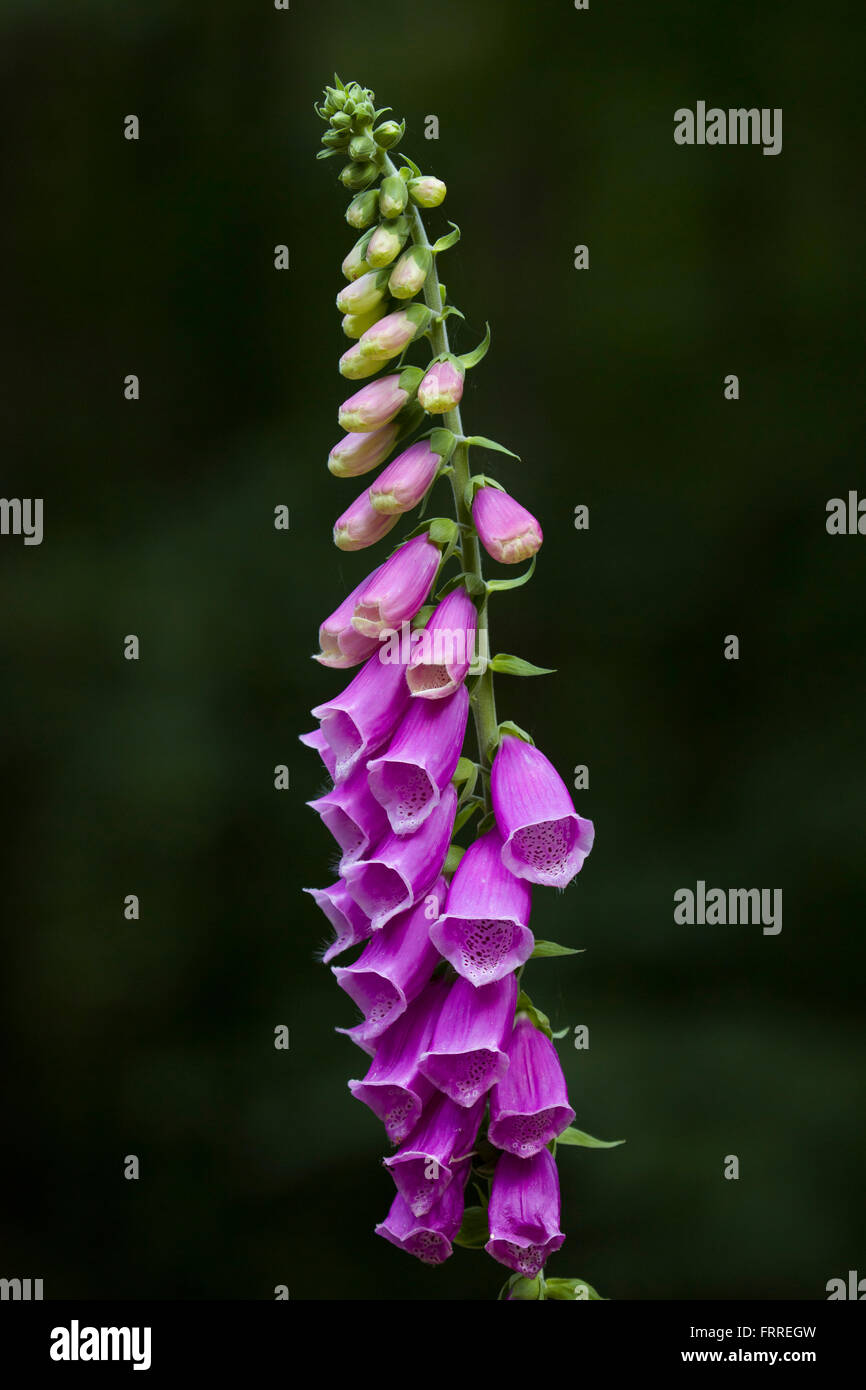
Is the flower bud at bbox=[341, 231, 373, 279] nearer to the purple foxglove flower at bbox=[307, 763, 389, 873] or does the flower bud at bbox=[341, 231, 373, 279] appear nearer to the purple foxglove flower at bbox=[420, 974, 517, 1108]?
the purple foxglove flower at bbox=[307, 763, 389, 873]

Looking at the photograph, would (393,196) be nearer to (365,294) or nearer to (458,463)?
(365,294)

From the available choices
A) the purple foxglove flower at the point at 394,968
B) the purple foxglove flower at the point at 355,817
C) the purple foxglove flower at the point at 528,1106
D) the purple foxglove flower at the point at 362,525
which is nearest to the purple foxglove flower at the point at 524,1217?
the purple foxglove flower at the point at 528,1106

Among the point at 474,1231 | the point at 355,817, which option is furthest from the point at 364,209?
the point at 474,1231

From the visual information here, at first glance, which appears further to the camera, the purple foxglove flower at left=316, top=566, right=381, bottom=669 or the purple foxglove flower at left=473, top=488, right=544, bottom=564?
the purple foxglove flower at left=316, top=566, right=381, bottom=669

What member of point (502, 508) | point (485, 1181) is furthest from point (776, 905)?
point (502, 508)

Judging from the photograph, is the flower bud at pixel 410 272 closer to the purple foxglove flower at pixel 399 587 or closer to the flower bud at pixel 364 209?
the flower bud at pixel 364 209

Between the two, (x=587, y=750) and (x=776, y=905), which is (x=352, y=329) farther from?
(x=776, y=905)

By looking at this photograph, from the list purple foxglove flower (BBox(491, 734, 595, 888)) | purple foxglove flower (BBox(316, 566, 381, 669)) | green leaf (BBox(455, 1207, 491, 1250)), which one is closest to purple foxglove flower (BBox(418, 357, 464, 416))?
purple foxglove flower (BBox(316, 566, 381, 669))
